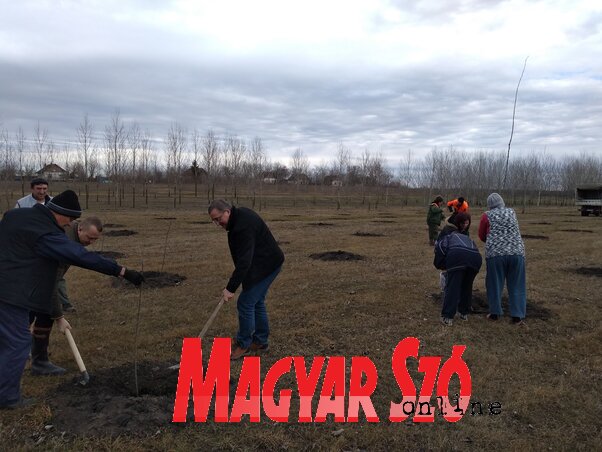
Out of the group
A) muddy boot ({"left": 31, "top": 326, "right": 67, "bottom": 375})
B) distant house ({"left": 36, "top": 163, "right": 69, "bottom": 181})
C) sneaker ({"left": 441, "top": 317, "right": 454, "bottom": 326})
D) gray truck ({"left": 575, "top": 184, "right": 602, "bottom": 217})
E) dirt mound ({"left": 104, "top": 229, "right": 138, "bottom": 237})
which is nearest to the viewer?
muddy boot ({"left": 31, "top": 326, "right": 67, "bottom": 375})

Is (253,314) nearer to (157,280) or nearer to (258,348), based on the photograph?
(258,348)

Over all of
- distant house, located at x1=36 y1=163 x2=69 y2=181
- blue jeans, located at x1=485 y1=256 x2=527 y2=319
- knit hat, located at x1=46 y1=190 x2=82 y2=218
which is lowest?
blue jeans, located at x1=485 y1=256 x2=527 y2=319

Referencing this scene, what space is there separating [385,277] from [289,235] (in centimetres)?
775

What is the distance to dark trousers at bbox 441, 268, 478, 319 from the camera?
6.04 metres

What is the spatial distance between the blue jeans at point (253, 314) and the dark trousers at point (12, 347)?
1919 mm

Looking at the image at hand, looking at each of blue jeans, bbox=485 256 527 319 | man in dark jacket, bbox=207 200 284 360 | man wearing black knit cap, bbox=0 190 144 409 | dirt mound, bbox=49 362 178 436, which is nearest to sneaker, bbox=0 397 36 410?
man wearing black knit cap, bbox=0 190 144 409

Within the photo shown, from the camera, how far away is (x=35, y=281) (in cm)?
363

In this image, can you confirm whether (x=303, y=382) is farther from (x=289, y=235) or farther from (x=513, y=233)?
(x=289, y=235)

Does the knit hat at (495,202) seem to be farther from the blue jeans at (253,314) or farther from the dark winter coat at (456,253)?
Answer: the blue jeans at (253,314)

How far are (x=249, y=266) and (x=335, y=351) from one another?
1.60 meters

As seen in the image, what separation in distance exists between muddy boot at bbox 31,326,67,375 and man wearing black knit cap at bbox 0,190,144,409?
0.72 metres

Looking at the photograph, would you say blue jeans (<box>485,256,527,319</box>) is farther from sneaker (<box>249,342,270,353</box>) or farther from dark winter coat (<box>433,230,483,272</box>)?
sneaker (<box>249,342,270,353</box>)

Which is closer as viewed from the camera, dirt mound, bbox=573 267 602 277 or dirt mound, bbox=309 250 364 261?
dirt mound, bbox=573 267 602 277

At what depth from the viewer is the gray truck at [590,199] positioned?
33.5 m
